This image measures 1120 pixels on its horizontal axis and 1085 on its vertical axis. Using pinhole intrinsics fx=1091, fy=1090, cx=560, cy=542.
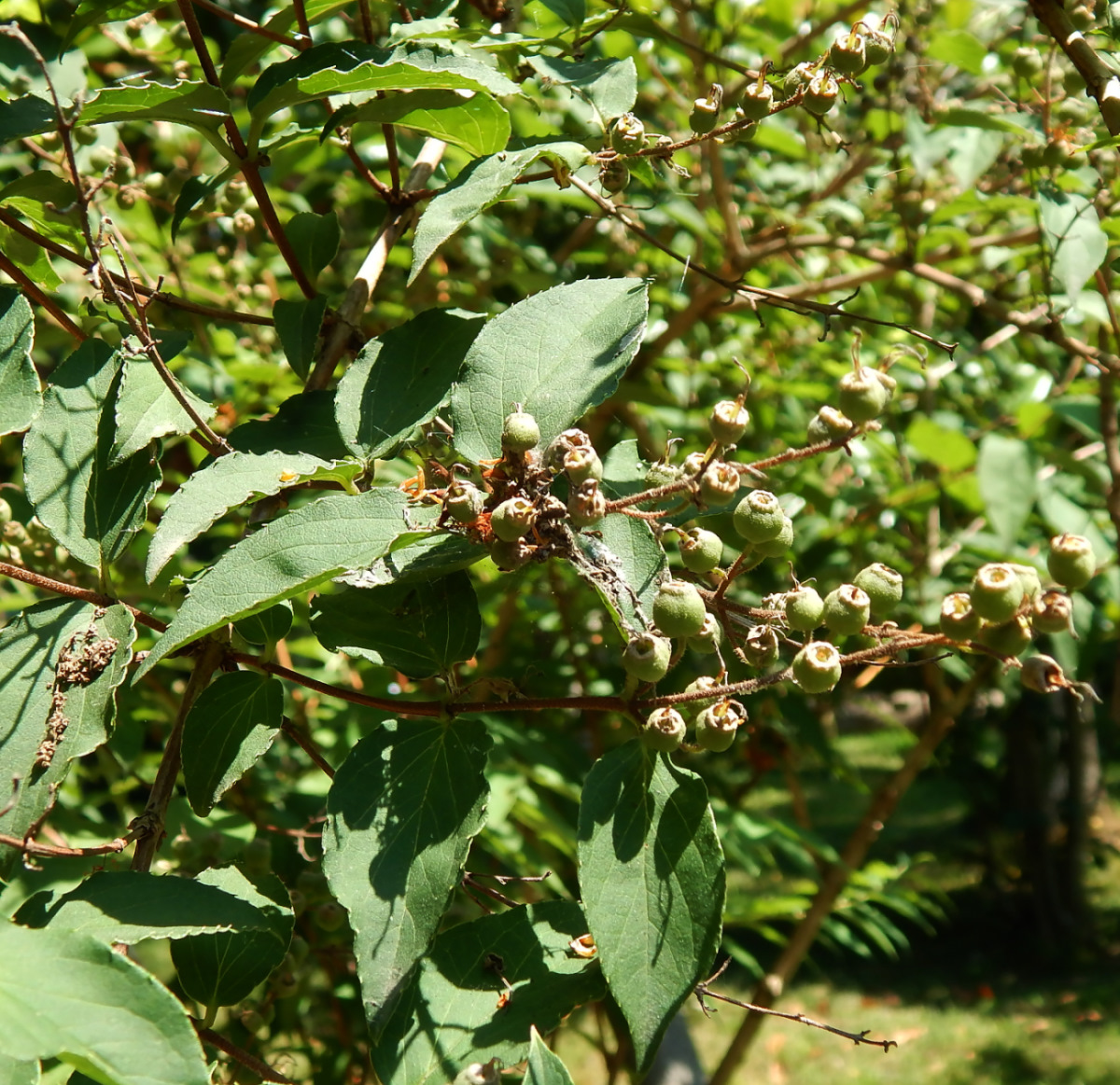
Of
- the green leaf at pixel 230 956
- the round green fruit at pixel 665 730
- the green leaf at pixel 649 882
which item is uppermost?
the round green fruit at pixel 665 730

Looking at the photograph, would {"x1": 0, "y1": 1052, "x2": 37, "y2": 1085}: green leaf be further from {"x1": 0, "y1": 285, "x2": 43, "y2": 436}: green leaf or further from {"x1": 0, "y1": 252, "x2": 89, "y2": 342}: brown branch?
{"x1": 0, "y1": 252, "x2": 89, "y2": 342}: brown branch

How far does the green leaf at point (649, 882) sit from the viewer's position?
949mm

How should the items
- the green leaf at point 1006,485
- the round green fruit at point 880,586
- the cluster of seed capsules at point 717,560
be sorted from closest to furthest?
the cluster of seed capsules at point 717,560 → the round green fruit at point 880,586 → the green leaf at point 1006,485

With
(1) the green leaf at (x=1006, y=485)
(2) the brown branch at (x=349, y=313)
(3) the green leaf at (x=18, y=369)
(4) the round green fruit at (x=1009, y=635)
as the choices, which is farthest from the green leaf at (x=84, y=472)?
(1) the green leaf at (x=1006, y=485)

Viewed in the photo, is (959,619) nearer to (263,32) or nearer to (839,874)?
(263,32)

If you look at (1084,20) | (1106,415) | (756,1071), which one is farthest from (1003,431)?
(756,1071)

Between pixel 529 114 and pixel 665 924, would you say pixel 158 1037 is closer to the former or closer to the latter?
pixel 665 924

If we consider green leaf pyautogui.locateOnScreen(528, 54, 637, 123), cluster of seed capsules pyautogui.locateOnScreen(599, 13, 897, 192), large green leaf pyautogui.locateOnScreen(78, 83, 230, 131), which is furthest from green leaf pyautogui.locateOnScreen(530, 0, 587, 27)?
large green leaf pyautogui.locateOnScreen(78, 83, 230, 131)

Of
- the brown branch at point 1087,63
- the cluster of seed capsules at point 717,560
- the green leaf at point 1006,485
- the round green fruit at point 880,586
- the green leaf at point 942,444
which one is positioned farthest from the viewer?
the green leaf at point 942,444

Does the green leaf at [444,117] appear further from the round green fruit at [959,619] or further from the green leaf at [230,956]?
the green leaf at [230,956]

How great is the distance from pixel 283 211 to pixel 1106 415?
6.04 ft

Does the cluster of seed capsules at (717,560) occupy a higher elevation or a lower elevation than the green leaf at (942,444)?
higher

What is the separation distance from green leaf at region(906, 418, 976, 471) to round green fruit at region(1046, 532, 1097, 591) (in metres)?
1.36

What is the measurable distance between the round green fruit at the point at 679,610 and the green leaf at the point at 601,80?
23.8 inches
